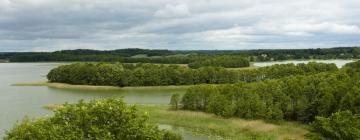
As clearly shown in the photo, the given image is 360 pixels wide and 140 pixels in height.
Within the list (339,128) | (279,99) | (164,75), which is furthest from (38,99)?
(339,128)

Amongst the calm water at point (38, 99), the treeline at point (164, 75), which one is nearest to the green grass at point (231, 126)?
the calm water at point (38, 99)

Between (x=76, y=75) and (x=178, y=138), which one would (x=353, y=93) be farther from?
(x=76, y=75)

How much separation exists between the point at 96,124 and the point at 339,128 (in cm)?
1998

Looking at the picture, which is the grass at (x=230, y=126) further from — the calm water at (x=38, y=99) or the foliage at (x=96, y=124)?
the foliage at (x=96, y=124)

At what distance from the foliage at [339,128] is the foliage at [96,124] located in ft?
55.0

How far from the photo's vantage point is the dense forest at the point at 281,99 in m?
45.5

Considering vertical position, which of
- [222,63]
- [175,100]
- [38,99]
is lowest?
[38,99]

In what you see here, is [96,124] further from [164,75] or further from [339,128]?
[164,75]

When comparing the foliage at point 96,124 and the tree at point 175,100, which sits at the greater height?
the foliage at point 96,124

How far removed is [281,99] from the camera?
50781 mm

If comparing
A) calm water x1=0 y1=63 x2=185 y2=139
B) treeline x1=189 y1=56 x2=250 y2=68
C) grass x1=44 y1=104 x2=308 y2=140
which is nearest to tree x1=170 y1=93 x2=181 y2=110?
grass x1=44 y1=104 x2=308 y2=140

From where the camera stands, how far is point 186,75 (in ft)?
334

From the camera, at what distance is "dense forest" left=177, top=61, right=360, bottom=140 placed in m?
45.5

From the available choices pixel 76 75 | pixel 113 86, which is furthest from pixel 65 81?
pixel 113 86
